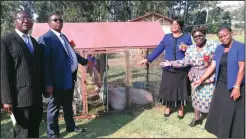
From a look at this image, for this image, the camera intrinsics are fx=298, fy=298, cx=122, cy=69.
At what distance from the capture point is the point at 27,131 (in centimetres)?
375

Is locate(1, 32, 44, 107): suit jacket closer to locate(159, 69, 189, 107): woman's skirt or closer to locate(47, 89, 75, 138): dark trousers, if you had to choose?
locate(47, 89, 75, 138): dark trousers

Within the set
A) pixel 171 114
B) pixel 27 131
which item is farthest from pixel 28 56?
pixel 171 114

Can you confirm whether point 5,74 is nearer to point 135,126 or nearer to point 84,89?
point 84,89

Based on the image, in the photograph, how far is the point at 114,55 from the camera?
19.5 ft

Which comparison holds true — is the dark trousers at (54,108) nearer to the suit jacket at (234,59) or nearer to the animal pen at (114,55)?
the animal pen at (114,55)

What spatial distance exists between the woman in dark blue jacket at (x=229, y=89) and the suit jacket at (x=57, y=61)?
2.22 metres

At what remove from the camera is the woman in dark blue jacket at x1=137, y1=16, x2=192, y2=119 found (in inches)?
210

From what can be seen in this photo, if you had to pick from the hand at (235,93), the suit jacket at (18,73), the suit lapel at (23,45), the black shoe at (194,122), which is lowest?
the black shoe at (194,122)

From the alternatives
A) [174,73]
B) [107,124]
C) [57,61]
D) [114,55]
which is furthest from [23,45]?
[174,73]

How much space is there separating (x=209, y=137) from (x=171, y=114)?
1242 mm

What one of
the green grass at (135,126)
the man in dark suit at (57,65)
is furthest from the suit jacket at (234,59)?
the man in dark suit at (57,65)

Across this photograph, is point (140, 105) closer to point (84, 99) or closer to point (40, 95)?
point (84, 99)

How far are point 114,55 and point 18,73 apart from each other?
2.68 meters

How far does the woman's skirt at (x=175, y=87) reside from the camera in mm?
5531
